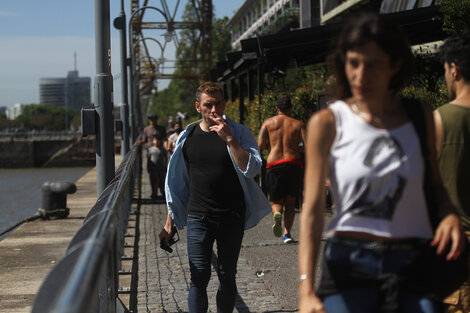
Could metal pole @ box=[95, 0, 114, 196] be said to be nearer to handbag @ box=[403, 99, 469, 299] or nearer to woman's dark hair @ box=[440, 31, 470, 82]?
woman's dark hair @ box=[440, 31, 470, 82]

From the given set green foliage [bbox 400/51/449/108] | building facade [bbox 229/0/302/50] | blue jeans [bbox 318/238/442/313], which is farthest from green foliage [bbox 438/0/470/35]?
building facade [bbox 229/0/302/50]

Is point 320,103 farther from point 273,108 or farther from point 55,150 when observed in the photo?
point 55,150

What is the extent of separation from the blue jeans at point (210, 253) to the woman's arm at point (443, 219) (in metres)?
2.41

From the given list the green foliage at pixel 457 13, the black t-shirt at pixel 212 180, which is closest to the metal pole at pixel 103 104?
the black t-shirt at pixel 212 180

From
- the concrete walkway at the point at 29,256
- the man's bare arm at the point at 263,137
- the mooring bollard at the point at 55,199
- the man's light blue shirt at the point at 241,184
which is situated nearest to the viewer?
the man's light blue shirt at the point at 241,184

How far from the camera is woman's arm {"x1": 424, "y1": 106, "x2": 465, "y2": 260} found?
2611 millimetres

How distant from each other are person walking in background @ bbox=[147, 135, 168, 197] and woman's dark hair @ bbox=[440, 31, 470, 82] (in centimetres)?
1304

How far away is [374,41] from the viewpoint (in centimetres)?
260

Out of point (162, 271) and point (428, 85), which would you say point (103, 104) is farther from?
point (428, 85)

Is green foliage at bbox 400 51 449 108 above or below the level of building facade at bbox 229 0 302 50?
below

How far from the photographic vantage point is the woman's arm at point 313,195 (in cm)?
257

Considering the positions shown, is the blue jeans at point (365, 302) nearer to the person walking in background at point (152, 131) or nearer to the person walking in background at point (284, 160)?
the person walking in background at point (284, 160)

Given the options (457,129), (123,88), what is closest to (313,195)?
(457,129)

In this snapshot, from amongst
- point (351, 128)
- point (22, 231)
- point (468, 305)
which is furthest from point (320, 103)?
point (351, 128)
